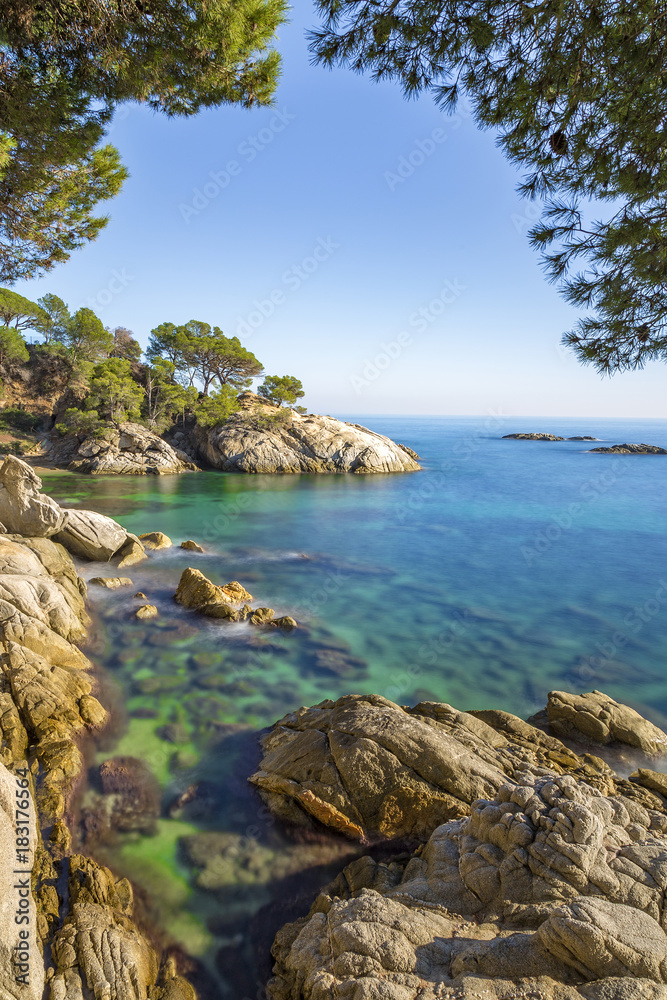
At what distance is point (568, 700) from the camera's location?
24.6 ft

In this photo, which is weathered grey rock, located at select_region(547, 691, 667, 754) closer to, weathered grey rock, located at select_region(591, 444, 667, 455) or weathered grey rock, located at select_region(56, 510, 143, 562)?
weathered grey rock, located at select_region(56, 510, 143, 562)

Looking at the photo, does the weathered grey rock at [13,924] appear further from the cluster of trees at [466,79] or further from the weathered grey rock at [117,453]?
the weathered grey rock at [117,453]

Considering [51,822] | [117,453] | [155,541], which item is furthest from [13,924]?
[117,453]

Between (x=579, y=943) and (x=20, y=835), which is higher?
(x=579, y=943)

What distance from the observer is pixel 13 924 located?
3340 millimetres

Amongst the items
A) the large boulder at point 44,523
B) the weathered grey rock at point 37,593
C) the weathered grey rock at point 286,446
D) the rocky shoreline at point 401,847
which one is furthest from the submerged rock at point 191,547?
the weathered grey rock at point 286,446

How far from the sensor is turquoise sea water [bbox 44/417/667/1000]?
481 cm

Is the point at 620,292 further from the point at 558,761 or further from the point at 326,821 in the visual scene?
the point at 326,821

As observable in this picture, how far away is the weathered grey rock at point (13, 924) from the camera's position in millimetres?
3080

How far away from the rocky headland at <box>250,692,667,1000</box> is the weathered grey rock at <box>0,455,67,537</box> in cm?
869

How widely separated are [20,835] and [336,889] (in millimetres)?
2921

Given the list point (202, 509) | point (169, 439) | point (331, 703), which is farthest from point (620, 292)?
point (169, 439)

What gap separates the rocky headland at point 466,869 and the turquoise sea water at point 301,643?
0.64 meters

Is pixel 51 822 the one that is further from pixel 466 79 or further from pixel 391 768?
pixel 466 79
